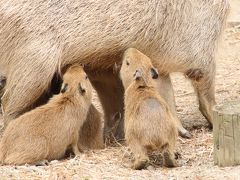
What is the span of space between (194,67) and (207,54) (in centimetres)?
16

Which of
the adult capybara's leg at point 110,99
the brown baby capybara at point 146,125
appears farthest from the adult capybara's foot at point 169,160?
the adult capybara's leg at point 110,99

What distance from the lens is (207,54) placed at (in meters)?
6.73

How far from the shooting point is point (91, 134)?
20.4 ft

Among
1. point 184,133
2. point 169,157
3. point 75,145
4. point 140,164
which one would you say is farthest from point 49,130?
point 184,133

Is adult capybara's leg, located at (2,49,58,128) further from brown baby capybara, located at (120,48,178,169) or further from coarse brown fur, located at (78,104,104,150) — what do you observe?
brown baby capybara, located at (120,48,178,169)

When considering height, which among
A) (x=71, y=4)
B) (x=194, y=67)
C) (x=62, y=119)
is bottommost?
(x=62, y=119)

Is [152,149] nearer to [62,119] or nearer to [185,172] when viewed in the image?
[185,172]

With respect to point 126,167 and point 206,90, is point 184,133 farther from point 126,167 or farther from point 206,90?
point 126,167

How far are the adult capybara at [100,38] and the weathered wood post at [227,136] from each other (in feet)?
3.97

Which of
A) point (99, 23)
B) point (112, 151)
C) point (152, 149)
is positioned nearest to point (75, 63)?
point (99, 23)

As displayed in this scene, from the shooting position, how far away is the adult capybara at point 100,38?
6070mm

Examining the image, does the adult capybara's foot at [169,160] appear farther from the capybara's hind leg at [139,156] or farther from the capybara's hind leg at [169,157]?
the capybara's hind leg at [139,156]

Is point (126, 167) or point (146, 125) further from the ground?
point (146, 125)

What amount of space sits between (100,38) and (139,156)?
1236 mm
